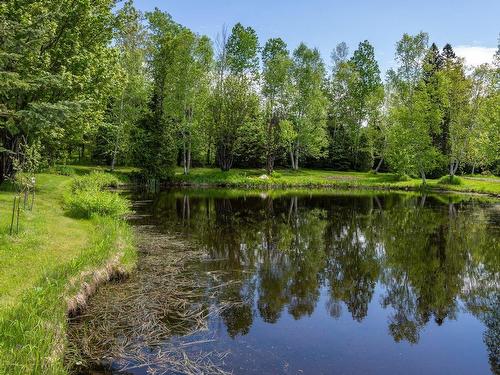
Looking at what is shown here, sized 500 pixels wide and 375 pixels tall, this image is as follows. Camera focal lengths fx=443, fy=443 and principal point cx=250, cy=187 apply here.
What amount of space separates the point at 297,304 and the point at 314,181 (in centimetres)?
4352

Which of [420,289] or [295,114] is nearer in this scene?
[420,289]

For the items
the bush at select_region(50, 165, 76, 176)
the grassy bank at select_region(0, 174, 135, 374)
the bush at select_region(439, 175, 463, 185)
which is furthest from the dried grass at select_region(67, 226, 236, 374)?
the bush at select_region(439, 175, 463, 185)

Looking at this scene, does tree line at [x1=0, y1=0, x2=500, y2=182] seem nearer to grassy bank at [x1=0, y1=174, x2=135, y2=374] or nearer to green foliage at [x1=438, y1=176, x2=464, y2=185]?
green foliage at [x1=438, y1=176, x2=464, y2=185]

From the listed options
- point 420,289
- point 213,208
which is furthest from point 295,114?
point 420,289

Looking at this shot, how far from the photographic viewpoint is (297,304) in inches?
497

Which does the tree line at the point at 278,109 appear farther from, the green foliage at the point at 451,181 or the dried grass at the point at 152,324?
the dried grass at the point at 152,324

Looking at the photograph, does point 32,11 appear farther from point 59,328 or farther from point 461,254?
point 461,254

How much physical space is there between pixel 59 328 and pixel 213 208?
77.9 ft

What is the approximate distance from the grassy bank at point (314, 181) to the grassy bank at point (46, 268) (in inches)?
1237

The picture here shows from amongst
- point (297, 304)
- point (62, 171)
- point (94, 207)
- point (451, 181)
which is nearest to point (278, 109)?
point (451, 181)

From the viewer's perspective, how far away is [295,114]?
63.5 m

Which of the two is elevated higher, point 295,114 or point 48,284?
point 295,114

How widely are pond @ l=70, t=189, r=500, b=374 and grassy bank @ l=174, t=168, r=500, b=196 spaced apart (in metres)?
27.8

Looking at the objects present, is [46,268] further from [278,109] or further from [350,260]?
[278,109]
